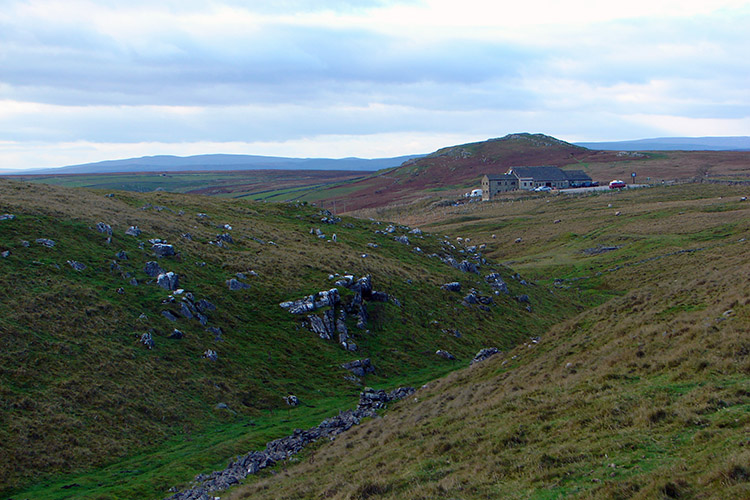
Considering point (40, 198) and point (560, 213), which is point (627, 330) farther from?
point (560, 213)

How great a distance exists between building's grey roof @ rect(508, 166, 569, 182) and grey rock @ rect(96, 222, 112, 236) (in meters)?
140

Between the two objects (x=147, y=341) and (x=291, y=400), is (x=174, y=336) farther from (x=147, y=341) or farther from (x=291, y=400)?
(x=291, y=400)

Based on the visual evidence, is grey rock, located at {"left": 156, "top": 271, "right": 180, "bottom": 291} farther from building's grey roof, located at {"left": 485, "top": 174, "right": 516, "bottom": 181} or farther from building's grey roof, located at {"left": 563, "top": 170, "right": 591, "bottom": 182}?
building's grey roof, located at {"left": 563, "top": 170, "right": 591, "bottom": 182}

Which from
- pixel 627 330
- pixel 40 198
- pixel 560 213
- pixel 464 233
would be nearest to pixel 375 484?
pixel 627 330

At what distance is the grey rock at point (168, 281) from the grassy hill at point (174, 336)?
0.41 m

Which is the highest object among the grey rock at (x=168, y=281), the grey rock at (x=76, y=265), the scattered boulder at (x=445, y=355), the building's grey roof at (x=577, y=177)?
the building's grey roof at (x=577, y=177)

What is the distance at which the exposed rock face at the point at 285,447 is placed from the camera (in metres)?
24.0

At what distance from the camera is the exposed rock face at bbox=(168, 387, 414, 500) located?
78.9 feet

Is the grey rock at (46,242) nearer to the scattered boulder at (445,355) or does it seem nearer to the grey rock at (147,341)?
the grey rock at (147,341)

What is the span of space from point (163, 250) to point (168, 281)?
6.45m

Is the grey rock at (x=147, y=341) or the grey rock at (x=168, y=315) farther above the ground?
the grey rock at (x=168, y=315)

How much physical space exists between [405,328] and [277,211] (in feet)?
132

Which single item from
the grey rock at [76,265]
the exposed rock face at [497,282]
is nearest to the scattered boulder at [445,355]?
the exposed rock face at [497,282]

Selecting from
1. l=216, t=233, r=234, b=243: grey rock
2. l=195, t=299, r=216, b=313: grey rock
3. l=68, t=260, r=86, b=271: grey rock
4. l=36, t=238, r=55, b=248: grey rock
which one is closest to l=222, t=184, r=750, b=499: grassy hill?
l=195, t=299, r=216, b=313: grey rock
